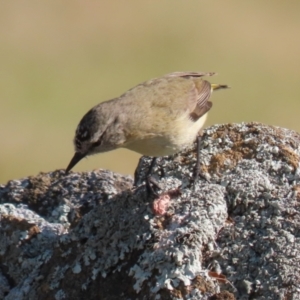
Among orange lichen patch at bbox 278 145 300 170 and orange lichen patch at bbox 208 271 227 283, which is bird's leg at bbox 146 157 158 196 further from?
orange lichen patch at bbox 278 145 300 170

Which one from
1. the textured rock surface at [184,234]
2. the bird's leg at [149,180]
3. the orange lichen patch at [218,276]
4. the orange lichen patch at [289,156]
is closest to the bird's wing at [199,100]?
the bird's leg at [149,180]

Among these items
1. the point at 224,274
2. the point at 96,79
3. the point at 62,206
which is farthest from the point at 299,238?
the point at 96,79

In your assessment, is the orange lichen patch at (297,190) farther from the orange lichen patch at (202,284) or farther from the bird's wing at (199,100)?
the bird's wing at (199,100)

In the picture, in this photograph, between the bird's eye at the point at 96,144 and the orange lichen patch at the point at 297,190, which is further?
the bird's eye at the point at 96,144

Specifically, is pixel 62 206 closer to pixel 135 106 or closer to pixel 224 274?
pixel 135 106

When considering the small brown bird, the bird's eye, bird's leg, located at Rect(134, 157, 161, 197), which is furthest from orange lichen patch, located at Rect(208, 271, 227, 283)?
the bird's eye

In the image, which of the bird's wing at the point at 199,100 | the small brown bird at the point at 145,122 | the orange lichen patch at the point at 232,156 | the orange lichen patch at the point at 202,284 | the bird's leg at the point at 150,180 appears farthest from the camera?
the bird's wing at the point at 199,100

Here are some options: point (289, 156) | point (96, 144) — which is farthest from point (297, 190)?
point (96, 144)

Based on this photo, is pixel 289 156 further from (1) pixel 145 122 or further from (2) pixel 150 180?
(1) pixel 145 122
